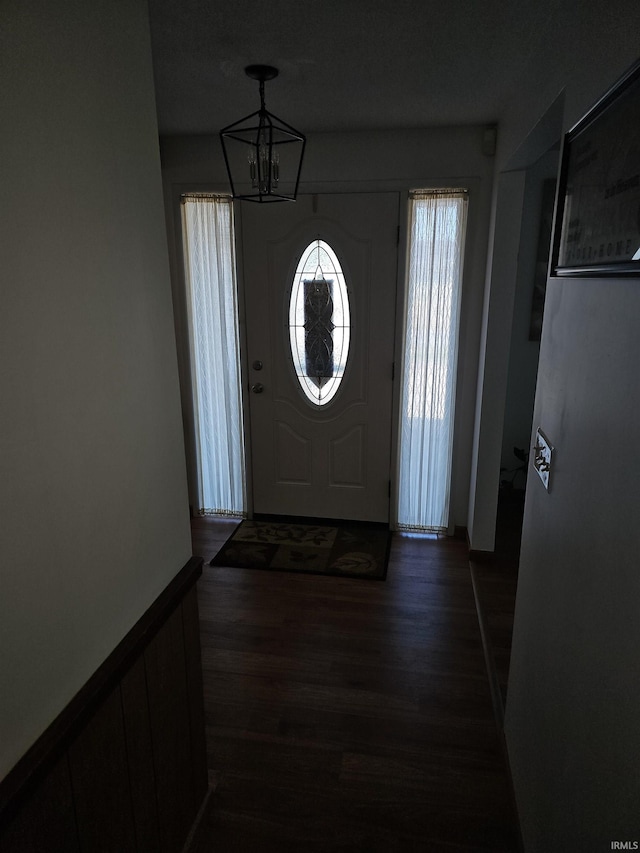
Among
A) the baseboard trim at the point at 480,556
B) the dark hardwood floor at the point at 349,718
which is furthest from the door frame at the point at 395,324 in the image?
the dark hardwood floor at the point at 349,718

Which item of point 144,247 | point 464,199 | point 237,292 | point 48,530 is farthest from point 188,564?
point 464,199

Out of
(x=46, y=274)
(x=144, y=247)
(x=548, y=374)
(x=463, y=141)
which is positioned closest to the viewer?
(x=46, y=274)

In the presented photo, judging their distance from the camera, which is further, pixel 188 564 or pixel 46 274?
pixel 188 564

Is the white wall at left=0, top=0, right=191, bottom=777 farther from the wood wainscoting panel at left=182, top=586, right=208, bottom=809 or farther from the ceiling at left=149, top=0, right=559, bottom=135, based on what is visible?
the ceiling at left=149, top=0, right=559, bottom=135

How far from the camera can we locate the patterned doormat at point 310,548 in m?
3.18

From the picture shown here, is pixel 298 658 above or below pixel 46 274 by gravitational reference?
below

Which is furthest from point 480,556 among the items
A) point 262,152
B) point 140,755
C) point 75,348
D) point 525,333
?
point 75,348

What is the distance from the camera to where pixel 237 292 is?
3424 millimetres

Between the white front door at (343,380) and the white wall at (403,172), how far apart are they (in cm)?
13

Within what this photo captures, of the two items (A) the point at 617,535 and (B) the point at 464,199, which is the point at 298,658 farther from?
(B) the point at 464,199

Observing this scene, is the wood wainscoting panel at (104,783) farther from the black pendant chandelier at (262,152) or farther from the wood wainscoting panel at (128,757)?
the black pendant chandelier at (262,152)

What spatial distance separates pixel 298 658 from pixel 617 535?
181 centimetres

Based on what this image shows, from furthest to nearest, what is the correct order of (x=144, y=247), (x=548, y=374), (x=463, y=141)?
(x=463, y=141), (x=548, y=374), (x=144, y=247)

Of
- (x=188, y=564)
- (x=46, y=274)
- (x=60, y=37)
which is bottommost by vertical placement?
(x=188, y=564)
